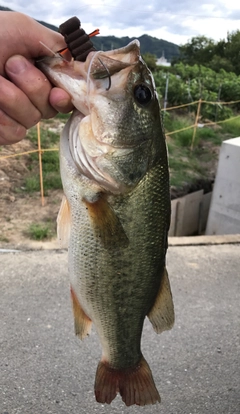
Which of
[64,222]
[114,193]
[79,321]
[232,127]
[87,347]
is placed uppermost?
[114,193]

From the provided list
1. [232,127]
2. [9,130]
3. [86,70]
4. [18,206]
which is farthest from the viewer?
[232,127]

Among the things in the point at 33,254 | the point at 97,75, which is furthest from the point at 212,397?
the point at 97,75

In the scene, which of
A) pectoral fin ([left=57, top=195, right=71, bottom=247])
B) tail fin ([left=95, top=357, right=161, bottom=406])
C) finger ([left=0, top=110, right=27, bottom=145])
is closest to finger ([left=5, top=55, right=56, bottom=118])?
finger ([left=0, top=110, right=27, bottom=145])

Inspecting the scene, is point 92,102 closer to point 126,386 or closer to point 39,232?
point 126,386

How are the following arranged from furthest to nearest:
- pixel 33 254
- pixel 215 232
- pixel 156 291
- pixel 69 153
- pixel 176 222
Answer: pixel 176 222 < pixel 215 232 < pixel 33 254 < pixel 156 291 < pixel 69 153

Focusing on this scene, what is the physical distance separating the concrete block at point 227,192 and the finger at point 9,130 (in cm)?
530

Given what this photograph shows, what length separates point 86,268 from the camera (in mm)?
1658

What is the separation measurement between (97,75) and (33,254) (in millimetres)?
A: 3374

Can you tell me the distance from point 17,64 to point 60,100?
0.60 ft

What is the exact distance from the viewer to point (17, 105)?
1473 millimetres

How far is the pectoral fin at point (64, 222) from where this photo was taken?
163 cm

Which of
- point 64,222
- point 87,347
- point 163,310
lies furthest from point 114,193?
point 87,347

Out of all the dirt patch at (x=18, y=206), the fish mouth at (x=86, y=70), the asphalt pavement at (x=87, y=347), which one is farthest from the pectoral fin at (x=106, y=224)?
the dirt patch at (x=18, y=206)

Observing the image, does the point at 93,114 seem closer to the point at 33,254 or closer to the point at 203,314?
the point at 203,314
